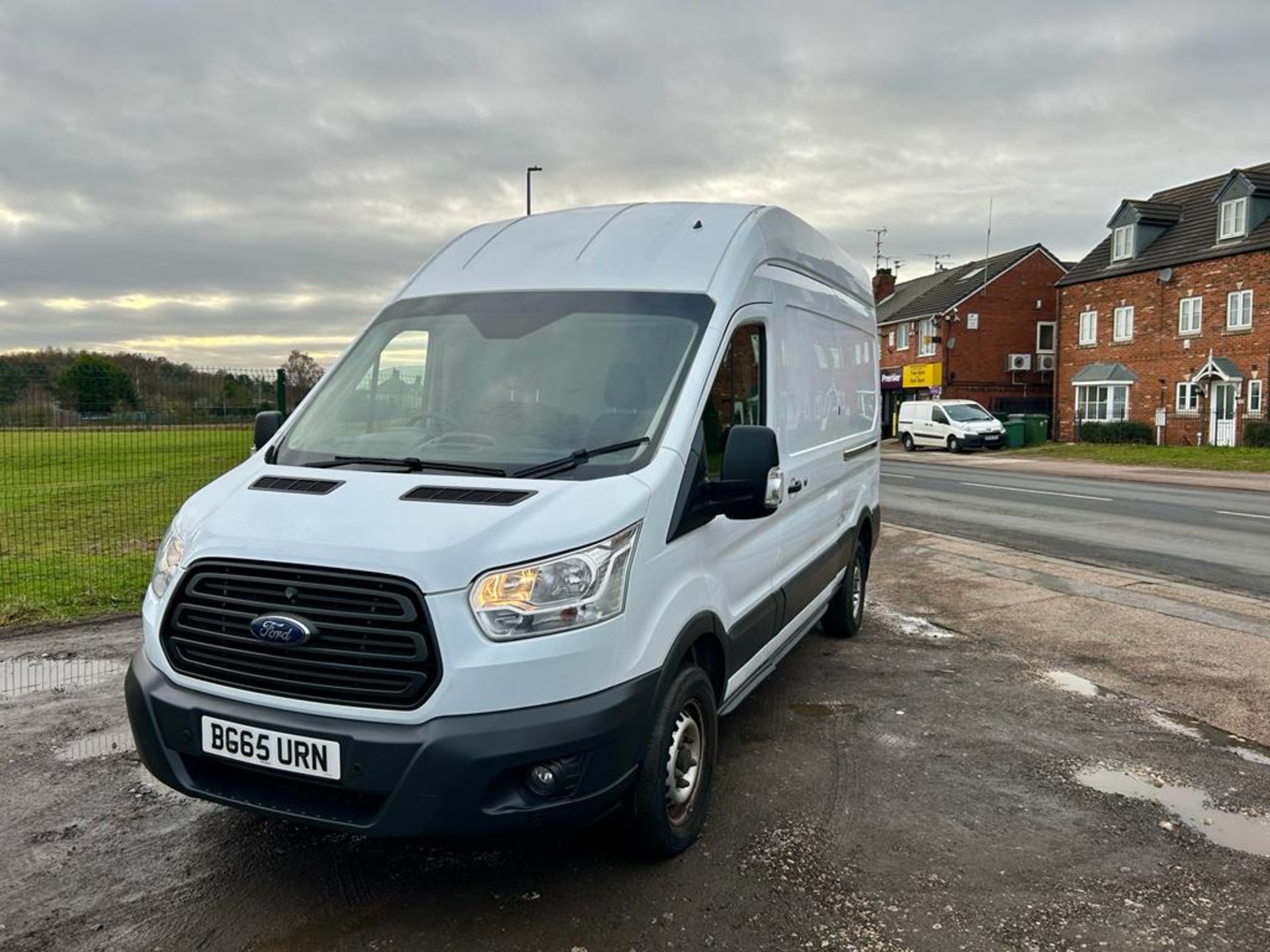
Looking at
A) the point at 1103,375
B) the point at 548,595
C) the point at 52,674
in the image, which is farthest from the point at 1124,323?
the point at 548,595

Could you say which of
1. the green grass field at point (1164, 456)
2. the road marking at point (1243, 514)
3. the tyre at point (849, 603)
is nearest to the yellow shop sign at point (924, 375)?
the green grass field at point (1164, 456)

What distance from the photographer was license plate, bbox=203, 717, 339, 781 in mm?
2809

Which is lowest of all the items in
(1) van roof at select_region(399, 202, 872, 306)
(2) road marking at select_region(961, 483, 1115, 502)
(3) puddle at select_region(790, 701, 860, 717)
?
(2) road marking at select_region(961, 483, 1115, 502)

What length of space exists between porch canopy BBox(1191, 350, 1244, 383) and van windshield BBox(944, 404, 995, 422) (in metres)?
7.29

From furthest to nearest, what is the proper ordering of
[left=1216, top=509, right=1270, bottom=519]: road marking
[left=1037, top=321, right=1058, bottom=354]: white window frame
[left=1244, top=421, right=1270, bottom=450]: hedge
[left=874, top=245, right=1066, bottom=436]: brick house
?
[left=1037, top=321, right=1058, bottom=354]: white window frame → [left=874, top=245, right=1066, bottom=436]: brick house → [left=1244, top=421, right=1270, bottom=450]: hedge → [left=1216, top=509, right=1270, bottom=519]: road marking

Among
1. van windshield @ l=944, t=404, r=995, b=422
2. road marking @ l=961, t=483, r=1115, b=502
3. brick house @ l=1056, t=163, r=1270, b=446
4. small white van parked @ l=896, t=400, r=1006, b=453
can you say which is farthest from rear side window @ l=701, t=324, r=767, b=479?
van windshield @ l=944, t=404, r=995, b=422

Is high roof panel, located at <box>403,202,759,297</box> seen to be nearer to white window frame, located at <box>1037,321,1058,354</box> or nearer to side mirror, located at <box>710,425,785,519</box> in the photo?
side mirror, located at <box>710,425,785,519</box>

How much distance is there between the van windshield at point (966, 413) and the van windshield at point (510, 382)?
34269mm

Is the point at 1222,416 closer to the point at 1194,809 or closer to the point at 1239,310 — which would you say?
the point at 1239,310

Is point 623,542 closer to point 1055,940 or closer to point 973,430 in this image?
point 1055,940

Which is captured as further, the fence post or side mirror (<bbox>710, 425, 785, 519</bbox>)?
the fence post

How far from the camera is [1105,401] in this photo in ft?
122

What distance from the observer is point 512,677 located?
2758mm

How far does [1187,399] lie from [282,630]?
1468 inches
